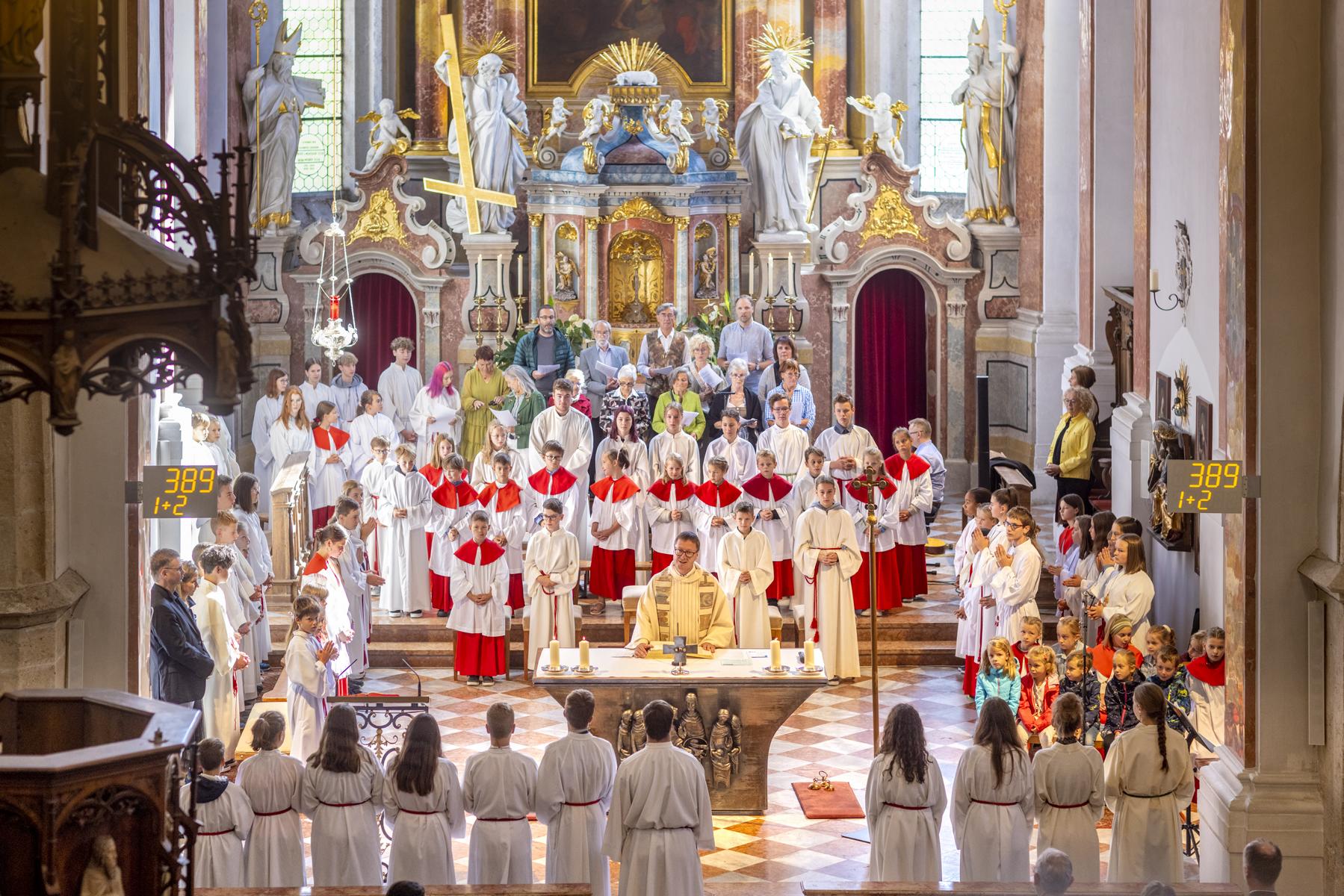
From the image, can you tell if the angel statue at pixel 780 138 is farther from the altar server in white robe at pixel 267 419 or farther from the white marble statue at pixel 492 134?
the altar server in white robe at pixel 267 419

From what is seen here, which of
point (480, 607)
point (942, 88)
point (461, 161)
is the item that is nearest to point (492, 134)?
point (461, 161)

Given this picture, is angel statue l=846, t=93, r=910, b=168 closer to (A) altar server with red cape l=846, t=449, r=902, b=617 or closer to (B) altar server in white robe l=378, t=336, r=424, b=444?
(B) altar server in white robe l=378, t=336, r=424, b=444

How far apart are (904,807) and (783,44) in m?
13.5

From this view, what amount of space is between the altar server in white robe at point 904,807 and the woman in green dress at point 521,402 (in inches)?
302

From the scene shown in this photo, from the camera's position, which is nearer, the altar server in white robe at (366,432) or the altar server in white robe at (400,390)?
the altar server in white robe at (366,432)

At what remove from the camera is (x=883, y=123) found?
21.4 meters

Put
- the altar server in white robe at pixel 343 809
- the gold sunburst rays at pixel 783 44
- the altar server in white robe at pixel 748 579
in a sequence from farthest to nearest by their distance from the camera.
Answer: the gold sunburst rays at pixel 783 44 → the altar server in white robe at pixel 748 579 → the altar server in white robe at pixel 343 809

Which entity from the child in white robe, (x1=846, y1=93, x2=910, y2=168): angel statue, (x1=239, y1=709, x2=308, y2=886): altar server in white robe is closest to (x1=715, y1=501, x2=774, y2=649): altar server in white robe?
the child in white robe

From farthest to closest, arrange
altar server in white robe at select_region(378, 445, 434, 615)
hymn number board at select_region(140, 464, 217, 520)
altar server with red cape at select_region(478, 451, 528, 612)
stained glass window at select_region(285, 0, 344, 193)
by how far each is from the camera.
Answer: stained glass window at select_region(285, 0, 344, 193) < altar server in white robe at select_region(378, 445, 434, 615) < altar server with red cape at select_region(478, 451, 528, 612) < hymn number board at select_region(140, 464, 217, 520)

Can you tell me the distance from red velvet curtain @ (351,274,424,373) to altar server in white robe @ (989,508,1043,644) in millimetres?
10291

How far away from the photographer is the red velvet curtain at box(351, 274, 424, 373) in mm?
21609

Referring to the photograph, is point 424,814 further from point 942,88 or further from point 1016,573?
point 942,88

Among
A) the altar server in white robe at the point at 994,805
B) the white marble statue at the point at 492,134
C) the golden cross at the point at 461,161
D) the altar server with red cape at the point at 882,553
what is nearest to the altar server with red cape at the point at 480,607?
the altar server with red cape at the point at 882,553

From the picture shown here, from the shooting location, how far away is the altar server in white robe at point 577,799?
9.48 meters
